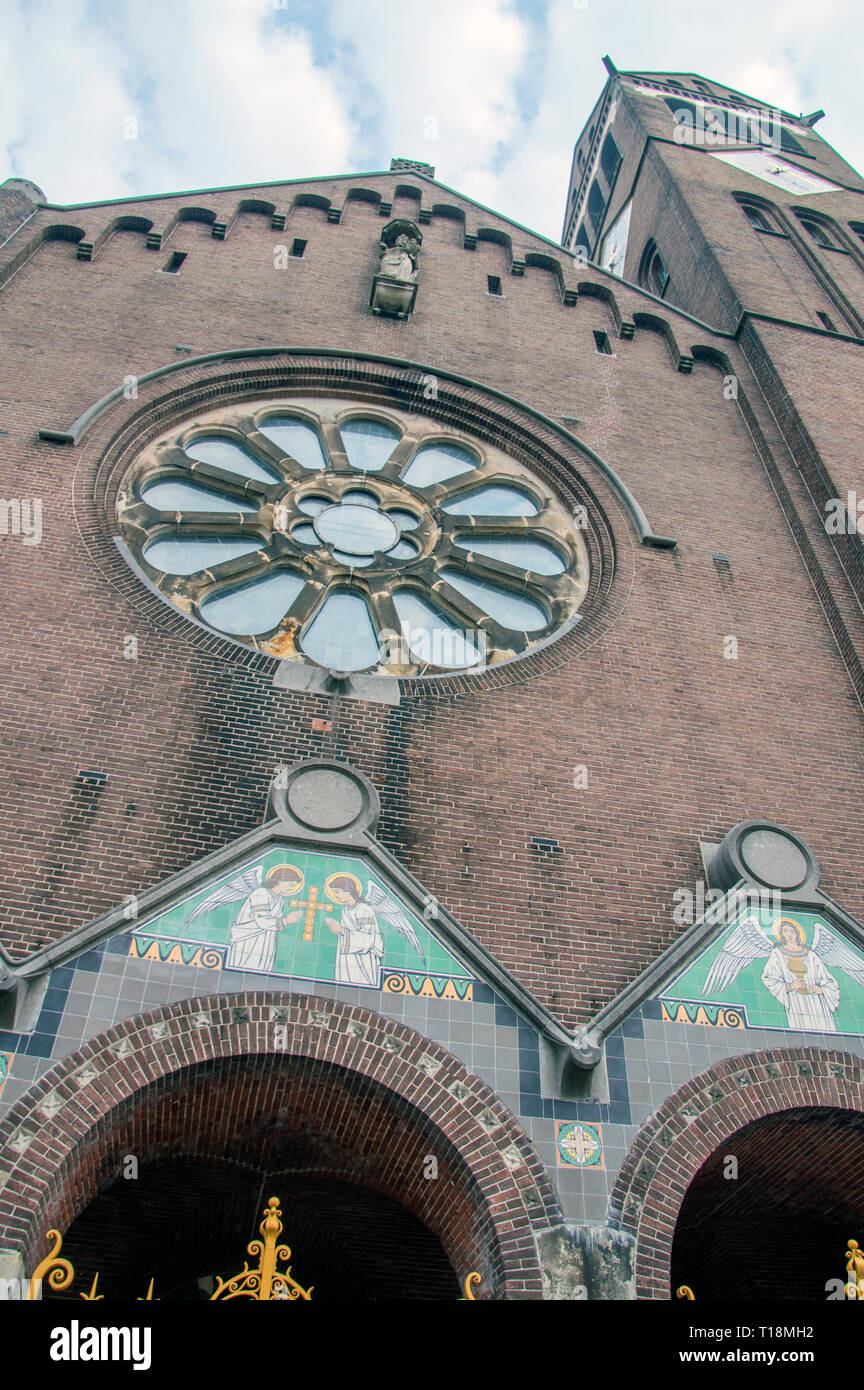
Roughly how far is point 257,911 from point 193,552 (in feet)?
14.9

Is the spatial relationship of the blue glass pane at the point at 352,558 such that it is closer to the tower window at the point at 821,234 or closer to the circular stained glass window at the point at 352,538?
the circular stained glass window at the point at 352,538

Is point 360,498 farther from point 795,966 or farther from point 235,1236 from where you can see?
point 235,1236

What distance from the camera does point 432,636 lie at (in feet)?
32.6

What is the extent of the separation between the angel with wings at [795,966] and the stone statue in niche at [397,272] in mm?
9059

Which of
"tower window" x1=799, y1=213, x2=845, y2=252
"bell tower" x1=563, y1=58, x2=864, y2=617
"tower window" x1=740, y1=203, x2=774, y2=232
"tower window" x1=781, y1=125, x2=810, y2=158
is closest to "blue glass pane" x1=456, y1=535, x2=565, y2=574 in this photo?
"bell tower" x1=563, y1=58, x2=864, y2=617

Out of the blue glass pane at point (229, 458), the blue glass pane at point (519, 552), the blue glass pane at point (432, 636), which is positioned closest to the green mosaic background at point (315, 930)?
the blue glass pane at point (432, 636)

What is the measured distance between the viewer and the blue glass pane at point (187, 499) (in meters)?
10.6

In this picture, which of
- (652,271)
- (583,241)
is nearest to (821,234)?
(652,271)

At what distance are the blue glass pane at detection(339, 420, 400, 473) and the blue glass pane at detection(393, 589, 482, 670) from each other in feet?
6.87

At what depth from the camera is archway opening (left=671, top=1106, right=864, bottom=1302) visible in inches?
267

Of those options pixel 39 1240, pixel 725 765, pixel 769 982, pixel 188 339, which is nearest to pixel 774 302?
pixel 188 339

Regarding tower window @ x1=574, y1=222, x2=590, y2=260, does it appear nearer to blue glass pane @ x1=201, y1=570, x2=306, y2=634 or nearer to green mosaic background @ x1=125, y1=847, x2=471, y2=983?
blue glass pane @ x1=201, y1=570, x2=306, y2=634
